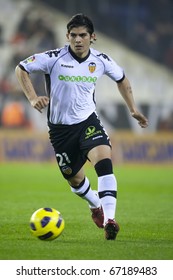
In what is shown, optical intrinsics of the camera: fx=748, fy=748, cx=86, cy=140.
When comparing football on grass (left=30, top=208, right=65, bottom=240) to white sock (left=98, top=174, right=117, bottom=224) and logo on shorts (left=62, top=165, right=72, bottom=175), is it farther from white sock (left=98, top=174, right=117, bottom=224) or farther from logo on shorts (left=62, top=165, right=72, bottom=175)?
logo on shorts (left=62, top=165, right=72, bottom=175)

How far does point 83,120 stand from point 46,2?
21156 millimetres

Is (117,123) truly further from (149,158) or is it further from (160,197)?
(160,197)

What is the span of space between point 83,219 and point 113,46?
19213 mm

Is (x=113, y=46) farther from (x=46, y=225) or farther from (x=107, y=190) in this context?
(x=46, y=225)

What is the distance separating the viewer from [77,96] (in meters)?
8.66

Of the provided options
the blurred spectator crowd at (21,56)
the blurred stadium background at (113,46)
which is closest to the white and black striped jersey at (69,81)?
the blurred spectator crowd at (21,56)

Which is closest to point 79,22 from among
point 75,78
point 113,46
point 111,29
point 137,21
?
point 75,78

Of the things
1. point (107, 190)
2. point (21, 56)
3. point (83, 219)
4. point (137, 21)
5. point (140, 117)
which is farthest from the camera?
point (137, 21)

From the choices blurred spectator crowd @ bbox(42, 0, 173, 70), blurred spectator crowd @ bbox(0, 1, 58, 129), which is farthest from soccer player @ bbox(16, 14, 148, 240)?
blurred spectator crowd @ bbox(42, 0, 173, 70)

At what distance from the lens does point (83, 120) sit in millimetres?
8672

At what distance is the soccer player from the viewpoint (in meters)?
8.38

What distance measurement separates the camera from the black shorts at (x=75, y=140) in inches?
336

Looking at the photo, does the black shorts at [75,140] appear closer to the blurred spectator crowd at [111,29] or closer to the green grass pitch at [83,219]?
the green grass pitch at [83,219]

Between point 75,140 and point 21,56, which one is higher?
point 21,56
